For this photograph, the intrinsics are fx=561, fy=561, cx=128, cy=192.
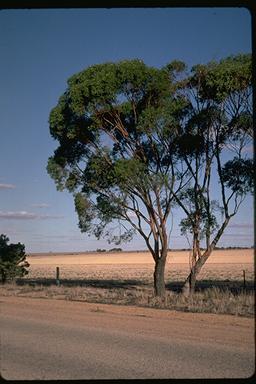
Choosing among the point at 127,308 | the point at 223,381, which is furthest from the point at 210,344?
the point at 127,308

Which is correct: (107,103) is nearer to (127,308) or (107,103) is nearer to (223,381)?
(127,308)

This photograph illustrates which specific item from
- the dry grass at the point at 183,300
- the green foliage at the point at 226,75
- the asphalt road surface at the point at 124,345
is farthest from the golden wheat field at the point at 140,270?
the asphalt road surface at the point at 124,345

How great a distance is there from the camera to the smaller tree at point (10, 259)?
34747mm

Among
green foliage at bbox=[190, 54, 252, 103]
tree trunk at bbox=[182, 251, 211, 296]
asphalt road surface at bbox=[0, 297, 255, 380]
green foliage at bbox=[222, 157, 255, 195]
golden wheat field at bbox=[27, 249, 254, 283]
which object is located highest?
green foliage at bbox=[190, 54, 252, 103]

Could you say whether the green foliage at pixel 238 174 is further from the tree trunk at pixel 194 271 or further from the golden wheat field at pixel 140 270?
the golden wheat field at pixel 140 270

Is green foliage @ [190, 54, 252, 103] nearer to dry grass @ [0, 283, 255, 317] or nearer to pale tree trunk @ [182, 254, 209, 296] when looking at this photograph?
pale tree trunk @ [182, 254, 209, 296]

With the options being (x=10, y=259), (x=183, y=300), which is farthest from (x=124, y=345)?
(x=10, y=259)

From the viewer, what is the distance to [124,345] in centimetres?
1116

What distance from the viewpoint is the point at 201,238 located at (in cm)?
2427

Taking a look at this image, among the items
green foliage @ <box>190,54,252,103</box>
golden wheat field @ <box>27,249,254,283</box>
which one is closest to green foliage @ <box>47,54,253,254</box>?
green foliage @ <box>190,54,252,103</box>

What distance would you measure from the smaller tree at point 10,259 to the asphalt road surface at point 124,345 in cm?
1777

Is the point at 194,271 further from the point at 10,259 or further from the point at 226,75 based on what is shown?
Result: the point at 10,259

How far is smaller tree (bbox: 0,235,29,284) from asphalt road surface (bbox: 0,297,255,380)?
17770 millimetres

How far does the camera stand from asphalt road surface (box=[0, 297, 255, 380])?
8758 millimetres
